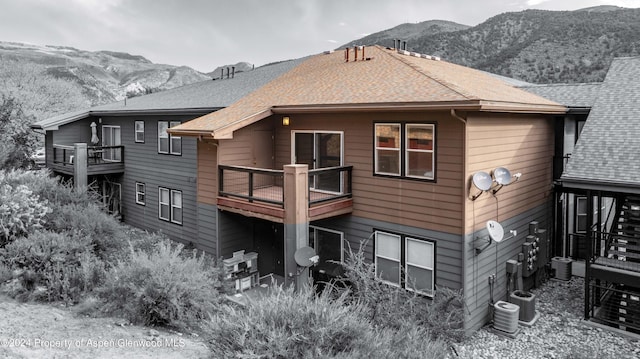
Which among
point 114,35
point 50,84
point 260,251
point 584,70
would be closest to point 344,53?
point 260,251

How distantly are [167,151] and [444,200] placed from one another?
1198cm

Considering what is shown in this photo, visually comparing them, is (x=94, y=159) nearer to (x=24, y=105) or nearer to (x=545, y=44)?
(x=24, y=105)

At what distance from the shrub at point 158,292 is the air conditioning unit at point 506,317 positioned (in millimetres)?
6425

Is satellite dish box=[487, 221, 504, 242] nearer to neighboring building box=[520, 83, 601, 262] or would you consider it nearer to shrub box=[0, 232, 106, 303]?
neighboring building box=[520, 83, 601, 262]

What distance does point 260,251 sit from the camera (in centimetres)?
1369

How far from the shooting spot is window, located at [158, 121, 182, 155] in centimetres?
1738

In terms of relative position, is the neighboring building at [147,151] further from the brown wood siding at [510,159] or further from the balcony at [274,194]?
the brown wood siding at [510,159]

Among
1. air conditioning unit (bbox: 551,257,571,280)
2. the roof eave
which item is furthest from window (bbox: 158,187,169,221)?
air conditioning unit (bbox: 551,257,571,280)

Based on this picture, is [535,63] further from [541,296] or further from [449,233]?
[449,233]

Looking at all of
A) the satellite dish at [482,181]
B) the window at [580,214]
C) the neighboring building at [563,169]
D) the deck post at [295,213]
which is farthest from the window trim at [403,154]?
the window at [580,214]

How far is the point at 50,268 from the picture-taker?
33.9ft

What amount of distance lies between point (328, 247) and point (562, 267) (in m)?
7.01

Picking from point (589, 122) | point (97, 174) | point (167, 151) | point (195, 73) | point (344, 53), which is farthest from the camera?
point (195, 73)

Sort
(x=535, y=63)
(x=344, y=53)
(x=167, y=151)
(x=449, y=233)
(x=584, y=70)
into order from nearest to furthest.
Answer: (x=449, y=233), (x=344, y=53), (x=167, y=151), (x=584, y=70), (x=535, y=63)
